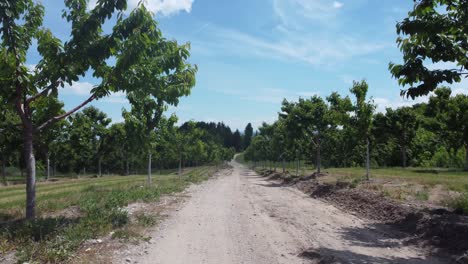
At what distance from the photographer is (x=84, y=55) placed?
29.6ft

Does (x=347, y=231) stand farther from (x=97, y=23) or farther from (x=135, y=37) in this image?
(x=97, y=23)

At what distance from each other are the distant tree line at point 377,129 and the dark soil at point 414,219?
18.9 feet

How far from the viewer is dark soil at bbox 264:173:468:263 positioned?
8.17 metres

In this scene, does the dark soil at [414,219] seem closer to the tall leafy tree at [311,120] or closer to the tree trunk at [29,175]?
the tree trunk at [29,175]

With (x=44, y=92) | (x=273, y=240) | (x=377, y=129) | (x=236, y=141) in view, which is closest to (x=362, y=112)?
(x=273, y=240)

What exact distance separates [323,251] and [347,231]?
2.55 meters

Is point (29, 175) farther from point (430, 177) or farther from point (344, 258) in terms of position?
point (430, 177)

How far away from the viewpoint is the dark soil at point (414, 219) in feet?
26.8

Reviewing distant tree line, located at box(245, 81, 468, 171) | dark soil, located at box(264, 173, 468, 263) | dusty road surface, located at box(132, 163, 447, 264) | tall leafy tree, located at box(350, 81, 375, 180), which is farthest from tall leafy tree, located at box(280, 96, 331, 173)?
dusty road surface, located at box(132, 163, 447, 264)

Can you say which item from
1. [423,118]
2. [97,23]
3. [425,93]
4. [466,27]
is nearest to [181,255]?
[97,23]

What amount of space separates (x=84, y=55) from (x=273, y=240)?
6.10 metres

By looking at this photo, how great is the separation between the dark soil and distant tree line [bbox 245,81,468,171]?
18.9 feet

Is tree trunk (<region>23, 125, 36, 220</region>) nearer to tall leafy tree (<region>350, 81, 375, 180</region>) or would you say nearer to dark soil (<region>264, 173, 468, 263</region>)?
dark soil (<region>264, 173, 468, 263</region>)

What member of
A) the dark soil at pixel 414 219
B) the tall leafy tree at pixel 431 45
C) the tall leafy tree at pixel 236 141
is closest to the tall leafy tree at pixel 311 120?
the dark soil at pixel 414 219
